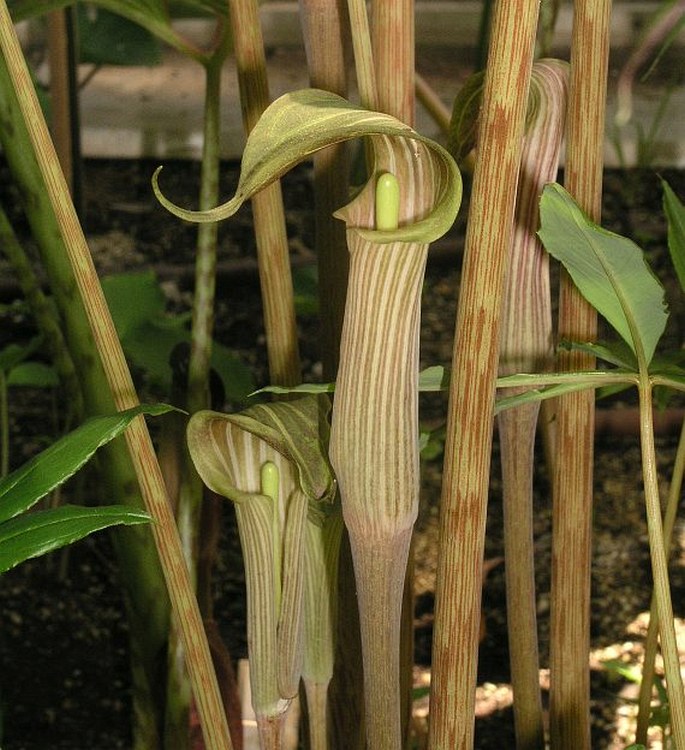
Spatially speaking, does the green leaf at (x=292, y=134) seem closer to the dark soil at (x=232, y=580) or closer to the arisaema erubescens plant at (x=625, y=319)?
the arisaema erubescens plant at (x=625, y=319)

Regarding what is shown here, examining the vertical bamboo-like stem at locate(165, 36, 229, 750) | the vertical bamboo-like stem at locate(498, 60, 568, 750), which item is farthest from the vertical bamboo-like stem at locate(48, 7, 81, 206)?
the vertical bamboo-like stem at locate(498, 60, 568, 750)

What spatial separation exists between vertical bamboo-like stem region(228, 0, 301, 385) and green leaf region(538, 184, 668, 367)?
0.42 ft

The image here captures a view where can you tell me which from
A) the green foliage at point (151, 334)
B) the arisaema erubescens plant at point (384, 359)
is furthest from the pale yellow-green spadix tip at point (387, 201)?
the green foliage at point (151, 334)

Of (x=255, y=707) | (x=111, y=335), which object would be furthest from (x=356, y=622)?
(x=111, y=335)

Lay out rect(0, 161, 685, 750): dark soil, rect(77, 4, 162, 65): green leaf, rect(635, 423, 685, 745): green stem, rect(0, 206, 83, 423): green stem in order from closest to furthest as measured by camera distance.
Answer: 1. rect(635, 423, 685, 745): green stem
2. rect(0, 206, 83, 423): green stem
3. rect(0, 161, 685, 750): dark soil
4. rect(77, 4, 162, 65): green leaf

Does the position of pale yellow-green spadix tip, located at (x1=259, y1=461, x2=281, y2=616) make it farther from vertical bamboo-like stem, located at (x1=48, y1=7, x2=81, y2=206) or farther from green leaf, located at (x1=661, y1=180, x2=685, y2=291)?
vertical bamboo-like stem, located at (x1=48, y1=7, x2=81, y2=206)

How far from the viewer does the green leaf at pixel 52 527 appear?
325mm

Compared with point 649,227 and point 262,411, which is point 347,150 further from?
point 649,227

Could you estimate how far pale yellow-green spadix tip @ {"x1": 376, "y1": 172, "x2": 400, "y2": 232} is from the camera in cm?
37

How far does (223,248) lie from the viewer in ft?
6.45

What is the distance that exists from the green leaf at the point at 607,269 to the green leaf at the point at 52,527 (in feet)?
0.52

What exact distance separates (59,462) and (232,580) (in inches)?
36.1

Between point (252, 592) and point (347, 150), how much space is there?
19 centimetres

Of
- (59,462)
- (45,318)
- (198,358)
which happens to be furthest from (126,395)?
(45,318)
